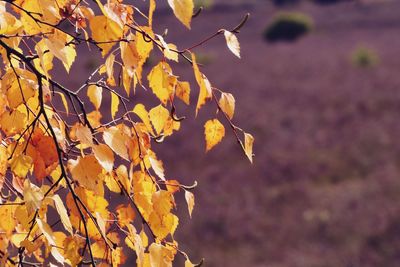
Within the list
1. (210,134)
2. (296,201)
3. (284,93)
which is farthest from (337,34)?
(210,134)

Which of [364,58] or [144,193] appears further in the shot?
[364,58]

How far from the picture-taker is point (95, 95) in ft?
4.92

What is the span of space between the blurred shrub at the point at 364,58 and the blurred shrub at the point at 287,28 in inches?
240

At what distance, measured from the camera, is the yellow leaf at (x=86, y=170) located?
4.15 ft

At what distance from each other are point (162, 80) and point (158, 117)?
0.14 meters

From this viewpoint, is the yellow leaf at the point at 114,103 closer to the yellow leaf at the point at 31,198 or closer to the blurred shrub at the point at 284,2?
the yellow leaf at the point at 31,198

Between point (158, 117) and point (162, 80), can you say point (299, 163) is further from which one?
point (162, 80)

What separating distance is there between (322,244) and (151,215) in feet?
21.8

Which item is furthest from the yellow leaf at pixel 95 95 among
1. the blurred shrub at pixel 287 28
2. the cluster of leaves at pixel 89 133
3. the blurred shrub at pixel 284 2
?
the blurred shrub at pixel 284 2

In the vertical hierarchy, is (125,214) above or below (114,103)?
below

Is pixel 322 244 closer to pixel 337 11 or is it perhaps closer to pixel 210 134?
pixel 210 134

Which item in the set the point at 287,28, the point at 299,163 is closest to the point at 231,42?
the point at 299,163

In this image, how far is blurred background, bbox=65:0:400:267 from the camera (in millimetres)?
7863

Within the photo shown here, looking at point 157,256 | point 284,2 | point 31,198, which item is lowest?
point 284,2
